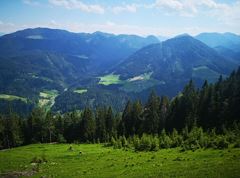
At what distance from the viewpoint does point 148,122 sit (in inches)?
4503

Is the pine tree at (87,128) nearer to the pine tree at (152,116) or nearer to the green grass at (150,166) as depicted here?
the pine tree at (152,116)

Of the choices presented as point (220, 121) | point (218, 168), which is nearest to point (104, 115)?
point (220, 121)

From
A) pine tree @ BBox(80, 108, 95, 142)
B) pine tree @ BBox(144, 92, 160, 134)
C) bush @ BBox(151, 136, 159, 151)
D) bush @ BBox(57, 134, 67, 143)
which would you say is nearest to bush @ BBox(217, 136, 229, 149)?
bush @ BBox(151, 136, 159, 151)

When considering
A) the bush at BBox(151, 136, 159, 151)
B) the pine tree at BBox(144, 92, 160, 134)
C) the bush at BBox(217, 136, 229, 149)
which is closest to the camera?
the bush at BBox(217, 136, 229, 149)

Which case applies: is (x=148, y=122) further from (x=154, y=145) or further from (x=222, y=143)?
(x=222, y=143)

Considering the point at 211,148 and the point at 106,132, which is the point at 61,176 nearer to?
the point at 211,148

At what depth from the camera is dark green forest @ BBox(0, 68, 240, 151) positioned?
8925cm

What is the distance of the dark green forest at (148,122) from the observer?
3514 inches

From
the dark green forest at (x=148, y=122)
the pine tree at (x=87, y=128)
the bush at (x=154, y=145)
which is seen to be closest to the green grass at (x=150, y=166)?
the bush at (x=154, y=145)

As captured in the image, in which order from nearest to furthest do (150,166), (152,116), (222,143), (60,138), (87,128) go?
1. (150,166)
2. (222,143)
3. (152,116)
4. (60,138)
5. (87,128)

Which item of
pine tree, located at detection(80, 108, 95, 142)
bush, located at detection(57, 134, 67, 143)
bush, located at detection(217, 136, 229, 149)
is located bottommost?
bush, located at detection(57, 134, 67, 143)

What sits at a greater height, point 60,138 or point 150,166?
point 150,166

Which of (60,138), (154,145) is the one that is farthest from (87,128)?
(154,145)

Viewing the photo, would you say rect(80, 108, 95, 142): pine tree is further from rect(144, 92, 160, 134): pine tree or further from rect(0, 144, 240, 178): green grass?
rect(0, 144, 240, 178): green grass
